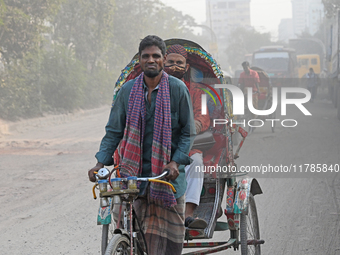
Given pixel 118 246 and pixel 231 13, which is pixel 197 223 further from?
pixel 231 13

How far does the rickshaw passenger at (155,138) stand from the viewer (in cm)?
305

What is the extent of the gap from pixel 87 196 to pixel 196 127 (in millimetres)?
3008

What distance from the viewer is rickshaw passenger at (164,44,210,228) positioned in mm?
3906

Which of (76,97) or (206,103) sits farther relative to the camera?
(76,97)

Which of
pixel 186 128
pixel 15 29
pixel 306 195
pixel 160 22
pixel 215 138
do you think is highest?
pixel 160 22

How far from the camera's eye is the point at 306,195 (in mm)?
6652

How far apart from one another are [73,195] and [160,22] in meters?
42.2

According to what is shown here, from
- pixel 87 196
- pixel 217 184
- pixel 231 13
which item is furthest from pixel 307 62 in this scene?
pixel 231 13

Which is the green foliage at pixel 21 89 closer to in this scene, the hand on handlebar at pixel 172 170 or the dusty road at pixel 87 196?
the dusty road at pixel 87 196

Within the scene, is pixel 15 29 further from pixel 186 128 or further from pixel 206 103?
pixel 186 128

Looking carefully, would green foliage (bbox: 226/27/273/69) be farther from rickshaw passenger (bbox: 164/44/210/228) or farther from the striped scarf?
the striped scarf

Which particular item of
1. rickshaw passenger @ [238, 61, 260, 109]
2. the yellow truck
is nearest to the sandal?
rickshaw passenger @ [238, 61, 260, 109]

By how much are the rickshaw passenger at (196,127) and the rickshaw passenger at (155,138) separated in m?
0.47

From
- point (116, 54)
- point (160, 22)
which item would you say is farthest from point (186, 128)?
point (160, 22)
